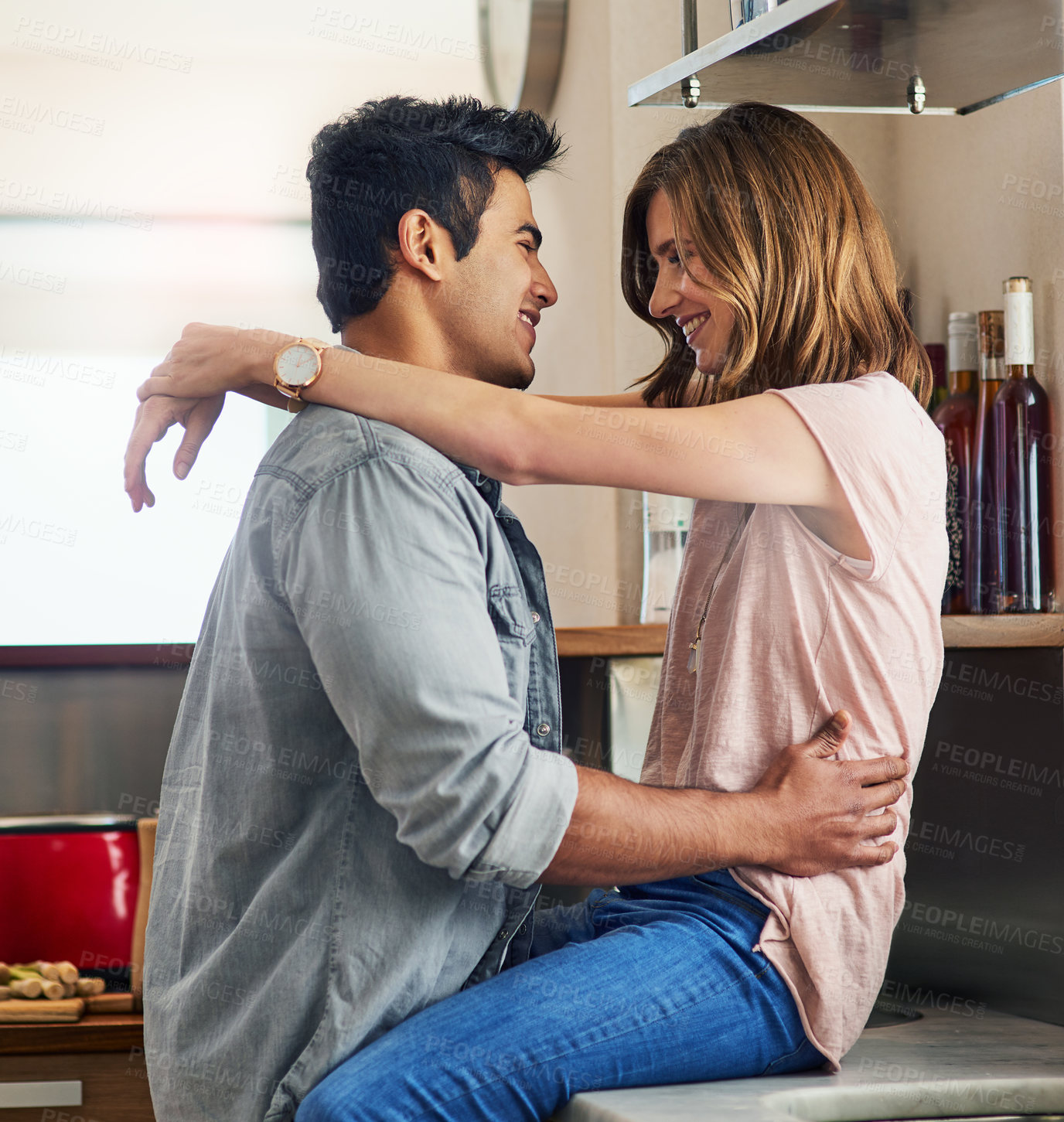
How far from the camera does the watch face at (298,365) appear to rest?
2.96ft

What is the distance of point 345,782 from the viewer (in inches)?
33.3

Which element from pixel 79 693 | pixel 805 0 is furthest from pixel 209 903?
pixel 805 0

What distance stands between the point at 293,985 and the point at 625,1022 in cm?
22

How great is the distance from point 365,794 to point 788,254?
1.81 feet

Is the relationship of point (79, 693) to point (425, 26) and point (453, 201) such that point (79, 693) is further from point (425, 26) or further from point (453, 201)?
point (425, 26)

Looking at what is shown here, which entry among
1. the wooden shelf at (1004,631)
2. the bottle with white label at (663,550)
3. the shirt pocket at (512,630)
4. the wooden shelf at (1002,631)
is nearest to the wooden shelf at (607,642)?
the wooden shelf at (1002,631)

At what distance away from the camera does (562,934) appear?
3.36 feet

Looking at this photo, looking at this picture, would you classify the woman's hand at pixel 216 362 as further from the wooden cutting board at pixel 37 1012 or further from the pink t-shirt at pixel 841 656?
the wooden cutting board at pixel 37 1012

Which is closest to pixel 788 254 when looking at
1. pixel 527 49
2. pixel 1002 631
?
pixel 1002 631

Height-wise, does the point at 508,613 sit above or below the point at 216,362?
below

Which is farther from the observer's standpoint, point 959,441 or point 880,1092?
point 959,441

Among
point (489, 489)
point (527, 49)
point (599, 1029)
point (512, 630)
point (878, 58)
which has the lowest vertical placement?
point (599, 1029)

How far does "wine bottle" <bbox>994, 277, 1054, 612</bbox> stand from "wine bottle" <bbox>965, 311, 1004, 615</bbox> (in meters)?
0.01

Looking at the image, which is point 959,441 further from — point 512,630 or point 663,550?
point 512,630
